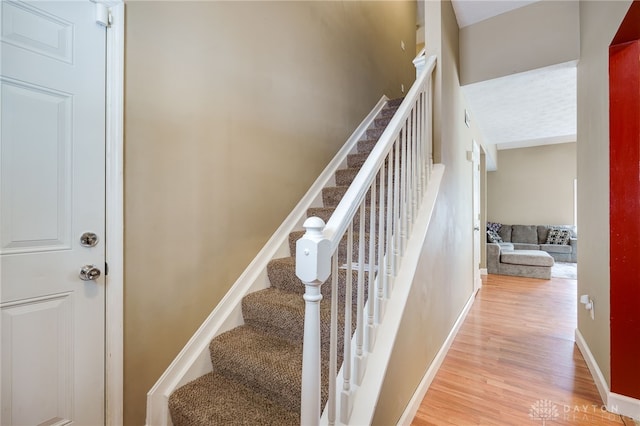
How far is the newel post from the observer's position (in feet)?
2.69

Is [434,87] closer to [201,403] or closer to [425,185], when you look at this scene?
[425,185]

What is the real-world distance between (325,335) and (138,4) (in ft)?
5.91

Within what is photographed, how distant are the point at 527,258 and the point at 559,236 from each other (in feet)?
8.12

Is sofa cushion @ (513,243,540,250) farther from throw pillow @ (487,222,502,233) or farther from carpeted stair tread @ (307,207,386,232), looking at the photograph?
carpeted stair tread @ (307,207,386,232)

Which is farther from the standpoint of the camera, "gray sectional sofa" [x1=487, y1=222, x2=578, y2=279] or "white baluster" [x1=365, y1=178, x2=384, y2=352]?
"gray sectional sofa" [x1=487, y1=222, x2=578, y2=279]

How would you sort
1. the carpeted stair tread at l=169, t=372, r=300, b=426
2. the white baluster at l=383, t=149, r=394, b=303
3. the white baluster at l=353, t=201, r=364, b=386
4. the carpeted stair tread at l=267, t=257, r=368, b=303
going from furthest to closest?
1. the carpeted stair tread at l=267, t=257, r=368, b=303
2. the white baluster at l=383, t=149, r=394, b=303
3. the carpeted stair tread at l=169, t=372, r=300, b=426
4. the white baluster at l=353, t=201, r=364, b=386

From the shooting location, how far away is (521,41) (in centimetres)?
244

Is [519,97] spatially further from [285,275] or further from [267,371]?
[267,371]

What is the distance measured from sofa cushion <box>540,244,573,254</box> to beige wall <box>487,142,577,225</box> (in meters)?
0.79

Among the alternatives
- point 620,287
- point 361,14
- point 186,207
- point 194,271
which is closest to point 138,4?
point 186,207

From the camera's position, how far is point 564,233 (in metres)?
6.42

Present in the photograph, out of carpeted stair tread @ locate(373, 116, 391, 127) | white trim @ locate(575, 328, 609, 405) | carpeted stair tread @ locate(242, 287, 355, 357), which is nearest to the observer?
carpeted stair tread @ locate(242, 287, 355, 357)

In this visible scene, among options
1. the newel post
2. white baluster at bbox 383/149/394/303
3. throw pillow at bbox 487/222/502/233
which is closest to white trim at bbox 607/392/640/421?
white baluster at bbox 383/149/394/303

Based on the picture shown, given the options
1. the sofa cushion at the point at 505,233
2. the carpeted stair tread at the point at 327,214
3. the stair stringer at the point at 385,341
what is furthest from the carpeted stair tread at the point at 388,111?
the sofa cushion at the point at 505,233
